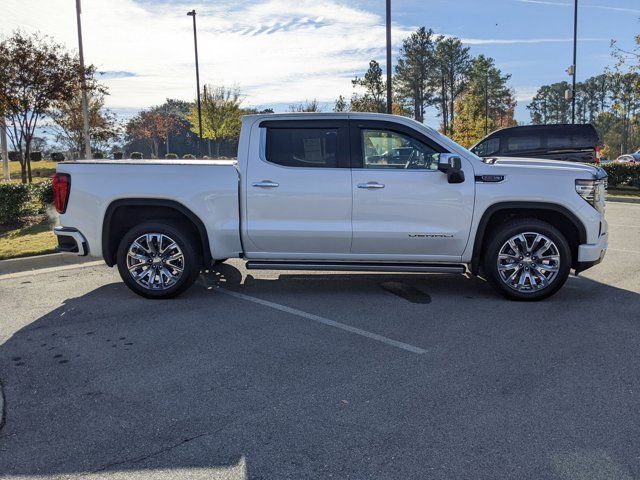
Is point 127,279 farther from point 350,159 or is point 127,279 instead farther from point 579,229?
point 579,229

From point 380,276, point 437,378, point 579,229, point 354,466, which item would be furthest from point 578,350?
point 380,276

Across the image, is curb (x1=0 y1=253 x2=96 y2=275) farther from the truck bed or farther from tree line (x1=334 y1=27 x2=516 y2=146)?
tree line (x1=334 y1=27 x2=516 y2=146)

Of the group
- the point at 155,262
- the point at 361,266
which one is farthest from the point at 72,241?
the point at 361,266

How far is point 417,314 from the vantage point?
18.5ft

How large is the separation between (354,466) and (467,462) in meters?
0.60

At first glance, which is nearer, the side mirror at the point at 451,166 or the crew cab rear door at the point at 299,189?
the side mirror at the point at 451,166

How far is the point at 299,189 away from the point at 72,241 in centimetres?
263

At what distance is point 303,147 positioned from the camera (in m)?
6.13

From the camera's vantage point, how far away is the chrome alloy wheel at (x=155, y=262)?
6137 millimetres

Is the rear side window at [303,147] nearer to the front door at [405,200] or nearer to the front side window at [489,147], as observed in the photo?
the front door at [405,200]

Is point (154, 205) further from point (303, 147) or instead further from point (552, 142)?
point (552, 142)

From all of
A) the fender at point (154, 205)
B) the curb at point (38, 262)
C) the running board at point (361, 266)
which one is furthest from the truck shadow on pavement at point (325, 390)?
the curb at point (38, 262)

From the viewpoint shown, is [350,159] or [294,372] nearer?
[294,372]

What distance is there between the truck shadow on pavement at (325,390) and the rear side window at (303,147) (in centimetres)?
152
